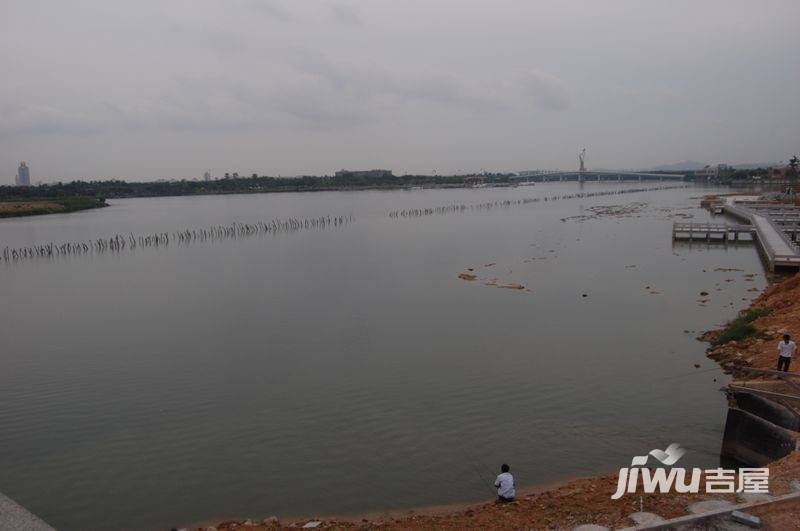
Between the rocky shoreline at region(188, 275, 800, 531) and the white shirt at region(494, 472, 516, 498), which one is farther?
the white shirt at region(494, 472, 516, 498)

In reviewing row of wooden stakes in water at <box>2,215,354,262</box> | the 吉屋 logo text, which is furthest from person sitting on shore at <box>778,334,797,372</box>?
row of wooden stakes in water at <box>2,215,354,262</box>

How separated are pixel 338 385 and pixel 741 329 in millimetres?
12138

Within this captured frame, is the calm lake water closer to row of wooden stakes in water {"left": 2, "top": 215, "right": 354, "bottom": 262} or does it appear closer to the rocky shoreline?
the rocky shoreline

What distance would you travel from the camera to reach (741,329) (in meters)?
17.3

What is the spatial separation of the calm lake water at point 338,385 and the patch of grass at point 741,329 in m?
0.75

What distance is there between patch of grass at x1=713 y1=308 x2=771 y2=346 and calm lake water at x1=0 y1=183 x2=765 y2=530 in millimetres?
751

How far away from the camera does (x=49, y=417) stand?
13977mm

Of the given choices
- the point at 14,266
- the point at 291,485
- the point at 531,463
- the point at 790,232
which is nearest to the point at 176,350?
the point at 291,485

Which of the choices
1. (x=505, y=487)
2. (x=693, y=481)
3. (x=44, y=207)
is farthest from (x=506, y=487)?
(x=44, y=207)

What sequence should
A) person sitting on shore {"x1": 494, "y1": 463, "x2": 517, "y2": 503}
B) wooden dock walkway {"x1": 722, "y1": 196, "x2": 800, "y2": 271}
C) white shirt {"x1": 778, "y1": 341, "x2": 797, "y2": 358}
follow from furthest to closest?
wooden dock walkway {"x1": 722, "y1": 196, "x2": 800, "y2": 271}, white shirt {"x1": 778, "y1": 341, "x2": 797, "y2": 358}, person sitting on shore {"x1": 494, "y1": 463, "x2": 517, "y2": 503}

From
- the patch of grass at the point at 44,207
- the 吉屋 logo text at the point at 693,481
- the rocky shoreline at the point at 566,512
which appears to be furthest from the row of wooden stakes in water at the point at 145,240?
the patch of grass at the point at 44,207

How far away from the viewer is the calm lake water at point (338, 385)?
35.7ft

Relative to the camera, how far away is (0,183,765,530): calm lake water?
10.9 m

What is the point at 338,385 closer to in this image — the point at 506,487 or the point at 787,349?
the point at 506,487
